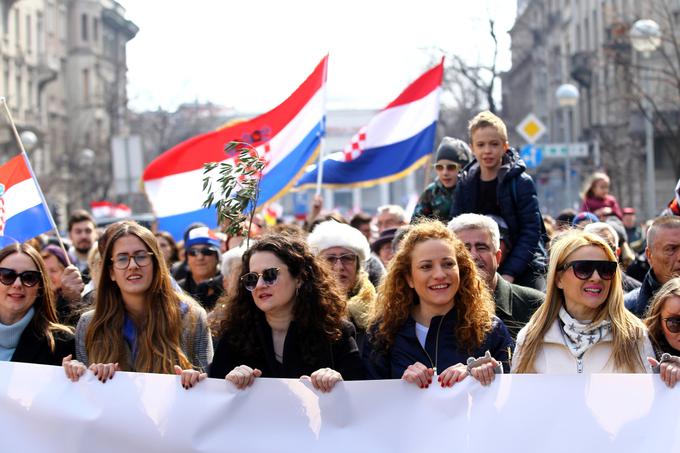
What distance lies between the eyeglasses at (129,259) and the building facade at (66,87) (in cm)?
3253

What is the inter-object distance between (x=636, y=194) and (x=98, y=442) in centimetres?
3714

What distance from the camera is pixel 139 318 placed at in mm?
5836

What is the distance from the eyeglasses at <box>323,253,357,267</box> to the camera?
7172 mm

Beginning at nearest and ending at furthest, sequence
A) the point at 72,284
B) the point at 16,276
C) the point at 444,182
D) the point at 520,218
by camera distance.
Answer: the point at 16,276 < the point at 72,284 < the point at 520,218 < the point at 444,182

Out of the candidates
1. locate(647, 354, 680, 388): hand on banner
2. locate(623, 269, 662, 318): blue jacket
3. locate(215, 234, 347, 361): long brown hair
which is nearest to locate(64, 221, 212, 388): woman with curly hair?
locate(215, 234, 347, 361): long brown hair

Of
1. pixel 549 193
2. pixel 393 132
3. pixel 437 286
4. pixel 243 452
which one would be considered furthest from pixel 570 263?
pixel 549 193

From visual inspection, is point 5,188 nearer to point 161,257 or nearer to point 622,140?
point 161,257

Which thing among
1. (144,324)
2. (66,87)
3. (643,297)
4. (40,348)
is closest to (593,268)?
(643,297)

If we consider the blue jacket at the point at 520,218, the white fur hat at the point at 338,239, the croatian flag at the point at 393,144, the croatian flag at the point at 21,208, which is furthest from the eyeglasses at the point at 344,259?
the croatian flag at the point at 393,144

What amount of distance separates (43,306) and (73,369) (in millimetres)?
738

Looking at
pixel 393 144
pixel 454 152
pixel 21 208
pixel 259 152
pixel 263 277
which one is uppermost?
pixel 393 144

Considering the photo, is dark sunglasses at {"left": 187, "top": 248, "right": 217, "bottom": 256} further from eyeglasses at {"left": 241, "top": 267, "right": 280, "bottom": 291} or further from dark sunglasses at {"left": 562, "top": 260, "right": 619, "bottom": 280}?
dark sunglasses at {"left": 562, "top": 260, "right": 619, "bottom": 280}

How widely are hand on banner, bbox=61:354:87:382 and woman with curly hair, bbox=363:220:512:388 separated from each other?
49.3 inches

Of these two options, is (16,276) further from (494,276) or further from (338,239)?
(494,276)
